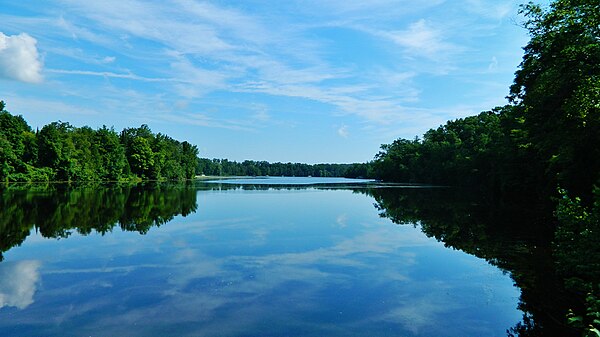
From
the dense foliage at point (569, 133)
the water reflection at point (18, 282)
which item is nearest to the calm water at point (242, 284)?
the water reflection at point (18, 282)

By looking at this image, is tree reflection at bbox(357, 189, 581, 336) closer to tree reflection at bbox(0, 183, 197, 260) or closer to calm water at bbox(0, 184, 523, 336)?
calm water at bbox(0, 184, 523, 336)

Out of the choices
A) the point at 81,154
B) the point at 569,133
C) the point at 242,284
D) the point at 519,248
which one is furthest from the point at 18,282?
the point at 81,154

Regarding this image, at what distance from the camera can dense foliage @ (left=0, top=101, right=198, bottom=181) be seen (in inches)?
2783

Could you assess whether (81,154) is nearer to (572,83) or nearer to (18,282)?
(18,282)

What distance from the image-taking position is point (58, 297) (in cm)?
994

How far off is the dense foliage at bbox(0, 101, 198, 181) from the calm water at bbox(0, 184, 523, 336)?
196ft

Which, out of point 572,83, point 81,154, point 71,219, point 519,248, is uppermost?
point 81,154

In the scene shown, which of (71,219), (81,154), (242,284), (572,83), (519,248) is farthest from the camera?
(81,154)

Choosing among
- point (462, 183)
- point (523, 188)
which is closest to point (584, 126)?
point (523, 188)

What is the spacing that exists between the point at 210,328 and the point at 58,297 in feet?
14.3

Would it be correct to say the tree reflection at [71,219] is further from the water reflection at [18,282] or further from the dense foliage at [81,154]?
the dense foliage at [81,154]

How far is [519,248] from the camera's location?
56.1 feet

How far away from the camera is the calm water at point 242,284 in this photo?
838cm

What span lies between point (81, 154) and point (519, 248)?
8701 centimetres
